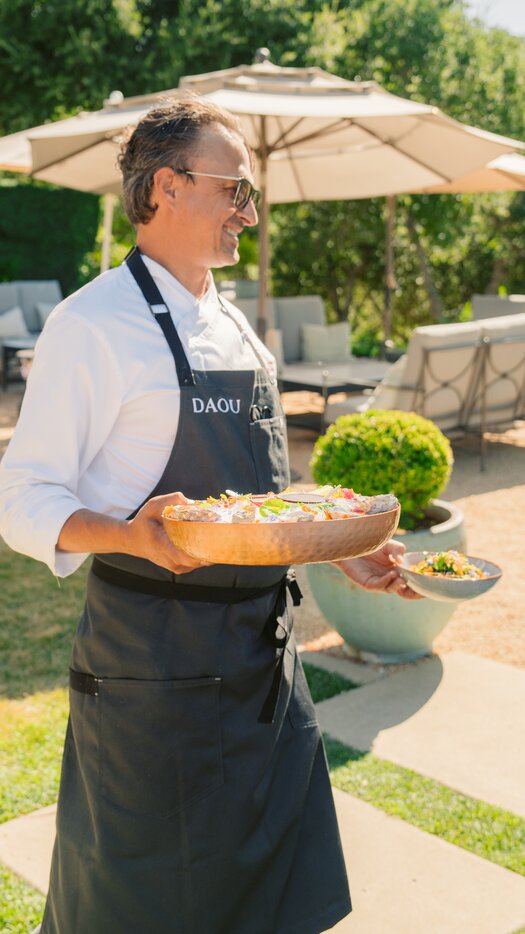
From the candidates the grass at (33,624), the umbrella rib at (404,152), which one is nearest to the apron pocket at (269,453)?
the grass at (33,624)

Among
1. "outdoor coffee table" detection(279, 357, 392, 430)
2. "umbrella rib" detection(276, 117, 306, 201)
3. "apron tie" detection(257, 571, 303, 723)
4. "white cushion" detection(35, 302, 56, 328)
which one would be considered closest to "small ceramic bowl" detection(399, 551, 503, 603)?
"apron tie" detection(257, 571, 303, 723)

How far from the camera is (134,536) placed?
1567 mm

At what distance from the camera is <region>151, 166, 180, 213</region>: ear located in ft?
6.20

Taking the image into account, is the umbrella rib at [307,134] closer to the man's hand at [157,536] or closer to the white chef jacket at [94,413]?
the white chef jacket at [94,413]

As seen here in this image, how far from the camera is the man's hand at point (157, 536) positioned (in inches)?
60.4

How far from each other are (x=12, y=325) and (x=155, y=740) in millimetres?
11713

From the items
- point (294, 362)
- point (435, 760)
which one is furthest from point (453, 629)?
point (294, 362)

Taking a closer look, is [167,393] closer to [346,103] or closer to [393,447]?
[393,447]

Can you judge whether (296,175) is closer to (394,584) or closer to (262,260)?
(262,260)

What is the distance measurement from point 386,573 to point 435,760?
4.96ft

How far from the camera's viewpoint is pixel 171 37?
48.1ft

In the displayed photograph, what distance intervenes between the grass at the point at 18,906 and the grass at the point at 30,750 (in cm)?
37

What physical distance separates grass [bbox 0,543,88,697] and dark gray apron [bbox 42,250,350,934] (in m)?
2.33

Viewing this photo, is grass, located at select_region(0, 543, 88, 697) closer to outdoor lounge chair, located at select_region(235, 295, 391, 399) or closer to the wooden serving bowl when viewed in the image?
the wooden serving bowl
